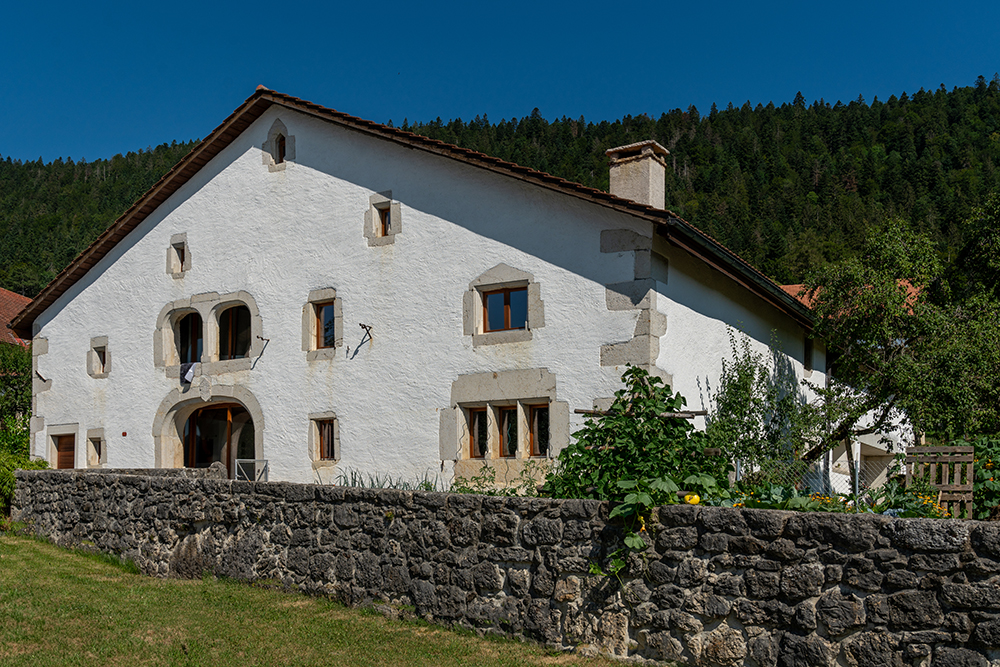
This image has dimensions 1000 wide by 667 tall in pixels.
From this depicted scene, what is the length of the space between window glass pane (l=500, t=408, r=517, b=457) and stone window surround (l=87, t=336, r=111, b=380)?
Answer: 857 cm

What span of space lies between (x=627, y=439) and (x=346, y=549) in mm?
3038

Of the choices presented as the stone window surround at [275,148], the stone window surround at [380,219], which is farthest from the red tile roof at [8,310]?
the stone window surround at [380,219]

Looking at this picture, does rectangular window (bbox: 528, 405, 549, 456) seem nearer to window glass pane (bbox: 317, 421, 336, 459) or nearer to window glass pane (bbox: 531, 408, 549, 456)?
window glass pane (bbox: 531, 408, 549, 456)

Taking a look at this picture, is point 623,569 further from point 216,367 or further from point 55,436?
point 55,436

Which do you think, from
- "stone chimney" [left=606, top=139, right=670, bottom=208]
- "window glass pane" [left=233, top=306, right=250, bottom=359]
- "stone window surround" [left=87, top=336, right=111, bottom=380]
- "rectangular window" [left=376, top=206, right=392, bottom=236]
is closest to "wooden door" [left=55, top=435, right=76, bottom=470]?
"stone window surround" [left=87, top=336, right=111, bottom=380]

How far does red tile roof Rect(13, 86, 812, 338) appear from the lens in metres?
11.0

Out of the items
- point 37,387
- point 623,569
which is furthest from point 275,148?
point 623,569

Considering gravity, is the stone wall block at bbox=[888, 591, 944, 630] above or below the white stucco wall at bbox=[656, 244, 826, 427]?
below

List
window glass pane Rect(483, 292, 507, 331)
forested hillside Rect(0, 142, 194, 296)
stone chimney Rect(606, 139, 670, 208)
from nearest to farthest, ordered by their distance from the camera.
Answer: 1. window glass pane Rect(483, 292, 507, 331)
2. stone chimney Rect(606, 139, 670, 208)
3. forested hillside Rect(0, 142, 194, 296)

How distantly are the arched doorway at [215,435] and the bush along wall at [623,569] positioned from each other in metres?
6.12

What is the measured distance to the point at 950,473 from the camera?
27.4ft

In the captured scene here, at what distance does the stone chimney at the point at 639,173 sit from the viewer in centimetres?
1274

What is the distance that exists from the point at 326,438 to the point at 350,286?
2.41m

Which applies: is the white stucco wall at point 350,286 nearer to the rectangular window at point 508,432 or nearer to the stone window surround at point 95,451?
the stone window surround at point 95,451
